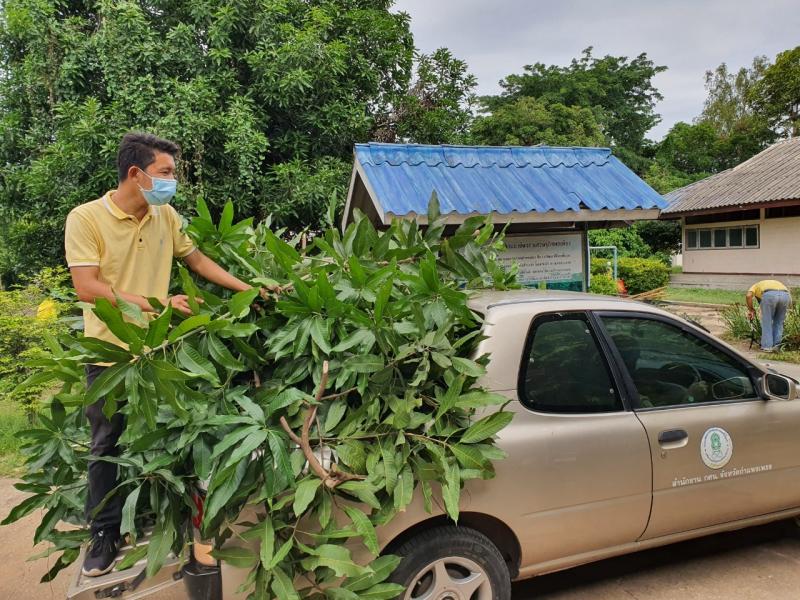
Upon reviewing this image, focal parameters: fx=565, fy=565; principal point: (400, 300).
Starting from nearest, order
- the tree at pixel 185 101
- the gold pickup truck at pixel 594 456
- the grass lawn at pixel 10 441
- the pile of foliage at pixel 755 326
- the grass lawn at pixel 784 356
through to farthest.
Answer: the gold pickup truck at pixel 594 456, the grass lawn at pixel 10 441, the tree at pixel 185 101, the grass lawn at pixel 784 356, the pile of foliage at pixel 755 326

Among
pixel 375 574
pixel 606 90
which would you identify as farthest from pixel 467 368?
pixel 606 90

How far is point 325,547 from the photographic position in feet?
6.54

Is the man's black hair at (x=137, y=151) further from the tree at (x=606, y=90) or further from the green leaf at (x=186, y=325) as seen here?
the tree at (x=606, y=90)

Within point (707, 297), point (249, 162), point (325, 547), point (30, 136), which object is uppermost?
point (30, 136)

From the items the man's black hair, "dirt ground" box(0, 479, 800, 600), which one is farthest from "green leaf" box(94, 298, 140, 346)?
"dirt ground" box(0, 479, 800, 600)

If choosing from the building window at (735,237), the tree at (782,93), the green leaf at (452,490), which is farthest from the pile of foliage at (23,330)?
the tree at (782,93)

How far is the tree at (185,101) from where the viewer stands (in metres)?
7.65

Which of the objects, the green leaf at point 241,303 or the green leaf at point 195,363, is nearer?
the green leaf at point 195,363

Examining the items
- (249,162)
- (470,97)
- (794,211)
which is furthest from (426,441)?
(794,211)

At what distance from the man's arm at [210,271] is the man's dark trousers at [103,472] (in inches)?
25.8

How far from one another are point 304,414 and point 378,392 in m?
0.30

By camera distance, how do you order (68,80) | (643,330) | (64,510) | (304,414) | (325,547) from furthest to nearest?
(68,80) → (643,330) → (64,510) → (304,414) → (325,547)

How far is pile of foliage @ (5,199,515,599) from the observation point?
1.91 metres

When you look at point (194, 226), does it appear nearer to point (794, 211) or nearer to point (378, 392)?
point (378, 392)
